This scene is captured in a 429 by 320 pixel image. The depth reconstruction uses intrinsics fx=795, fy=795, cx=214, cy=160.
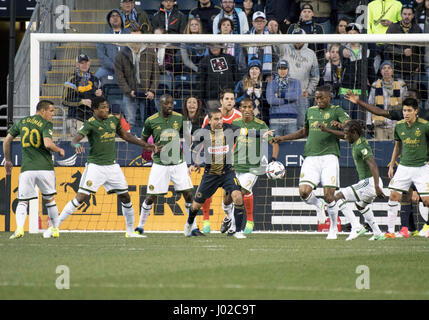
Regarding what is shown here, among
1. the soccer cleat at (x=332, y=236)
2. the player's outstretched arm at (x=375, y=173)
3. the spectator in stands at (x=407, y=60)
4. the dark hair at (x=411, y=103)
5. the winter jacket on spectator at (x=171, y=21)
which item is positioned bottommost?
the soccer cleat at (x=332, y=236)

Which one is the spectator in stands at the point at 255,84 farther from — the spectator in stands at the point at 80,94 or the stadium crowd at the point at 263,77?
the spectator in stands at the point at 80,94

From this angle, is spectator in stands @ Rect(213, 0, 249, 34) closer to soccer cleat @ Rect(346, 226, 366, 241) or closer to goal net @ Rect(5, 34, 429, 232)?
goal net @ Rect(5, 34, 429, 232)

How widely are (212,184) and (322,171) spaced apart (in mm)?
1759

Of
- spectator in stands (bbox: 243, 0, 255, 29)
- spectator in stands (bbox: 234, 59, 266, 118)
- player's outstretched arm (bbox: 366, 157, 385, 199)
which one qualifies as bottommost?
player's outstretched arm (bbox: 366, 157, 385, 199)

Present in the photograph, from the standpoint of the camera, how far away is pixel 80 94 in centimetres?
1527

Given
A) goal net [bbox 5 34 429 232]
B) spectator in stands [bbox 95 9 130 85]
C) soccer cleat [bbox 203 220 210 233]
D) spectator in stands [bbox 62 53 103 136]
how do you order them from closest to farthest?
soccer cleat [bbox 203 220 210 233] < goal net [bbox 5 34 429 232] < spectator in stands [bbox 62 53 103 136] < spectator in stands [bbox 95 9 130 85]

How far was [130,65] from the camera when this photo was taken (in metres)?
15.7

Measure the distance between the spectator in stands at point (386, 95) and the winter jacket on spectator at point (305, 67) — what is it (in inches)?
45.9

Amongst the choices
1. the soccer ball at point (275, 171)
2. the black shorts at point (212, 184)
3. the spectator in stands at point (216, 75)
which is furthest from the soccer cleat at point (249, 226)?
the spectator in stands at point (216, 75)

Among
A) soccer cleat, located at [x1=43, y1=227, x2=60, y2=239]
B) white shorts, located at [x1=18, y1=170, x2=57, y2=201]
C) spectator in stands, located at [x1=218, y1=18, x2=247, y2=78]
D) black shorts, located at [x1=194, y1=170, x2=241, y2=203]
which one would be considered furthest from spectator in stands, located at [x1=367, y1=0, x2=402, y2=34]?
soccer cleat, located at [x1=43, y1=227, x2=60, y2=239]

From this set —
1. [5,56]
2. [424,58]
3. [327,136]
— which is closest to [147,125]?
[327,136]

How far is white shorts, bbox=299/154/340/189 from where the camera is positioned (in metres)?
12.5

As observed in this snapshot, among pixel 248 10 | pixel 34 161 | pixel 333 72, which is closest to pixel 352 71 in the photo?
pixel 333 72

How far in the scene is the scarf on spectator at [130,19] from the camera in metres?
18.0
